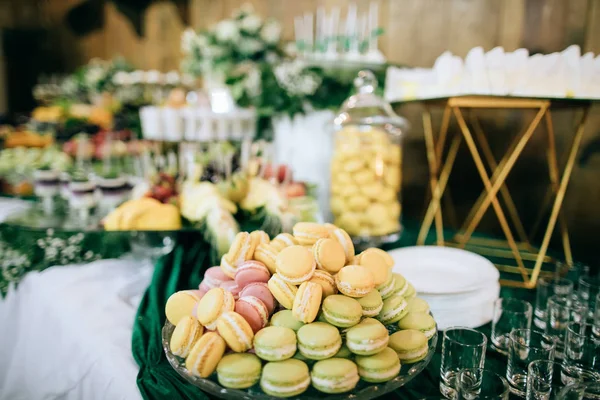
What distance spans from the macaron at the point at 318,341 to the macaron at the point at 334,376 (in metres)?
0.01

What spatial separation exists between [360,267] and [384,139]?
80 centimetres

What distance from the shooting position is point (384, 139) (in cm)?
142

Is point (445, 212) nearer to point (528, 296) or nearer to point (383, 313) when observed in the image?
point (528, 296)

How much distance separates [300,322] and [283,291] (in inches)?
2.1

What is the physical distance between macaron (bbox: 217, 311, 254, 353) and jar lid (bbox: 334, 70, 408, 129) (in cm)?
93

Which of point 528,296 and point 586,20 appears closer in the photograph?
point 528,296

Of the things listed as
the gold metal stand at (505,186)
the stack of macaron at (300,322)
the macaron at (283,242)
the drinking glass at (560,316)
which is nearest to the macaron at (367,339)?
the stack of macaron at (300,322)

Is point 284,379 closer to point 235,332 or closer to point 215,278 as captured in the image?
point 235,332

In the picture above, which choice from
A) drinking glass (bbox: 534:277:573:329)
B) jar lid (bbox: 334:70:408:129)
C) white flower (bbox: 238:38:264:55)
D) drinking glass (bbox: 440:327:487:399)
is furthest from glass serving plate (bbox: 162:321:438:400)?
white flower (bbox: 238:38:264:55)

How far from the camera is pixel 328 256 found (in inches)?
28.5

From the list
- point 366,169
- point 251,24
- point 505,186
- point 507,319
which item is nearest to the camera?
point 507,319

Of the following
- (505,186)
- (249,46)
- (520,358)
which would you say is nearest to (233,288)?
(520,358)

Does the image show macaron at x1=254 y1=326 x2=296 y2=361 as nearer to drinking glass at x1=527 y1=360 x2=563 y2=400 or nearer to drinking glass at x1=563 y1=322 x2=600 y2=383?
drinking glass at x1=527 y1=360 x2=563 y2=400

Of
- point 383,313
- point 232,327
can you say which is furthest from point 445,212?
point 232,327
